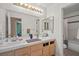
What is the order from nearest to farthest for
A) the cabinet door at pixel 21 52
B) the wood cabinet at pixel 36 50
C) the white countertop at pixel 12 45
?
the white countertop at pixel 12 45 → the cabinet door at pixel 21 52 → the wood cabinet at pixel 36 50

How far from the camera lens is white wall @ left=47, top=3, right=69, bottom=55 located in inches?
61.4

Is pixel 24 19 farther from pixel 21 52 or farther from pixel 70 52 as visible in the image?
pixel 70 52

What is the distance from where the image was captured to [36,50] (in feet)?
5.12

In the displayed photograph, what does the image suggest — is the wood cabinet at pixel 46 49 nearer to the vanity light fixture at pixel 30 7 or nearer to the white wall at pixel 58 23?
the white wall at pixel 58 23

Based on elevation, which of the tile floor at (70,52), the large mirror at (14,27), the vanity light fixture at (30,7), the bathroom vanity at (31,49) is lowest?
the tile floor at (70,52)

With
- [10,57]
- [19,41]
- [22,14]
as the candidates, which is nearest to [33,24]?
[22,14]

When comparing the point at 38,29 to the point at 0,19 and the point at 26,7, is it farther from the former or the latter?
the point at 0,19

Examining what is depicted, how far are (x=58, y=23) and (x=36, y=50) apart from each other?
2.00 feet

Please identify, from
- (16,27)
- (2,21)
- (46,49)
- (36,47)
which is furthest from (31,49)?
(2,21)

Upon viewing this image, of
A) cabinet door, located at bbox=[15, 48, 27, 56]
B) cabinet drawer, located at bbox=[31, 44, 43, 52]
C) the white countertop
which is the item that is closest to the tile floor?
cabinet drawer, located at bbox=[31, 44, 43, 52]

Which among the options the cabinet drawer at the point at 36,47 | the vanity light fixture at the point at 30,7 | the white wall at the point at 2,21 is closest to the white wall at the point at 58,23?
the vanity light fixture at the point at 30,7

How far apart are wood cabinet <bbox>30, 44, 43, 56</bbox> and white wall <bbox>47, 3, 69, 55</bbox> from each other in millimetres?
307

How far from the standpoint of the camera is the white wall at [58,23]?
61.4 inches

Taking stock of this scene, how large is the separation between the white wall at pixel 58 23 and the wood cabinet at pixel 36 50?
307mm
